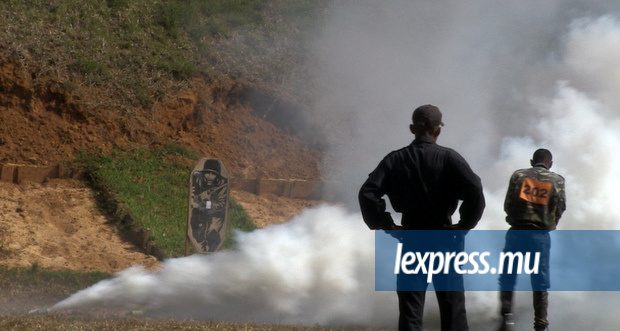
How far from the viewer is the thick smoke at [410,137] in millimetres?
7137

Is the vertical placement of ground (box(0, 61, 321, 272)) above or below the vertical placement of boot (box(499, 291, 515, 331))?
above

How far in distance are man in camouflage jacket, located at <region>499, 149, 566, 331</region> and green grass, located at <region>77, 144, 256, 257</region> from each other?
5.71 meters

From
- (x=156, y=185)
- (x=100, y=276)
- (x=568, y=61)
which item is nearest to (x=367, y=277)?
(x=100, y=276)

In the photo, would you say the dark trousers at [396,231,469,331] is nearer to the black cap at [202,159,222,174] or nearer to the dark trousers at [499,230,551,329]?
the dark trousers at [499,230,551,329]

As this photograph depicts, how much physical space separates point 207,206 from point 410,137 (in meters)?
6.73

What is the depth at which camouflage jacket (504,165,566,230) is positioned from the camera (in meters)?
6.17

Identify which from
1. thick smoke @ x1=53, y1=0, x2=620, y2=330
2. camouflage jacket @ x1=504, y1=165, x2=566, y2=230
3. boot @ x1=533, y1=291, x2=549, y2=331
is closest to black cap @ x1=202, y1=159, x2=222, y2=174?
thick smoke @ x1=53, y1=0, x2=620, y2=330

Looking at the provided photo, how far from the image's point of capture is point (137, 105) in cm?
1383

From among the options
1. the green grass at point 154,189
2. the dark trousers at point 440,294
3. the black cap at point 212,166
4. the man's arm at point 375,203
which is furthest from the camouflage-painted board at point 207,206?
the dark trousers at point 440,294

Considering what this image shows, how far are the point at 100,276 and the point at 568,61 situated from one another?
24.5ft

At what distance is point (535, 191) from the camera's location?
6.22 meters

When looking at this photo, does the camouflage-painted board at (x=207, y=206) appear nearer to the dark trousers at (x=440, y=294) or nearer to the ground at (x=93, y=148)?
the ground at (x=93, y=148)

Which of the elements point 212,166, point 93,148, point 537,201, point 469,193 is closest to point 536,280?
point 537,201

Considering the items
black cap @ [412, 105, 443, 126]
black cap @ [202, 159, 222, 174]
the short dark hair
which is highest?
black cap @ [412, 105, 443, 126]
